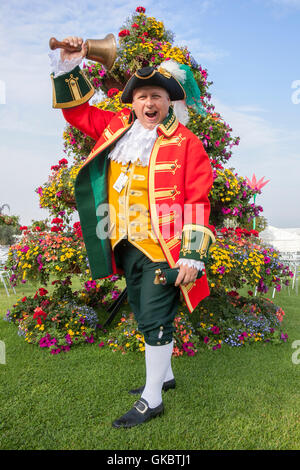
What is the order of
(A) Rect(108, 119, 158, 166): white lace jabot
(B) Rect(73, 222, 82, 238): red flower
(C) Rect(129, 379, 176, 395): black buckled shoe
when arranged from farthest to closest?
(B) Rect(73, 222, 82, 238): red flower
(C) Rect(129, 379, 176, 395): black buckled shoe
(A) Rect(108, 119, 158, 166): white lace jabot

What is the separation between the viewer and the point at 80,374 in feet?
10.3

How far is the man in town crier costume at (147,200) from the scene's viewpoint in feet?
7.22

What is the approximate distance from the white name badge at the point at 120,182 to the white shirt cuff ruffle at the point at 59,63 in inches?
31.1

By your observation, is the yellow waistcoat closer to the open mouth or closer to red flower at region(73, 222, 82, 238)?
the open mouth

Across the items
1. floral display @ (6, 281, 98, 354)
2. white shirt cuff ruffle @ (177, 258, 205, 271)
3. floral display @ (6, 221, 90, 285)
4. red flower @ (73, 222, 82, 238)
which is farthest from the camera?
red flower @ (73, 222, 82, 238)

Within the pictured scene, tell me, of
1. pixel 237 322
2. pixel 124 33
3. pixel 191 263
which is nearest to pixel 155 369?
pixel 191 263

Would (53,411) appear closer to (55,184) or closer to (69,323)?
(69,323)

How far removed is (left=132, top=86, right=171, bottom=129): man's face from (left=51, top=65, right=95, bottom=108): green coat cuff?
1.19ft

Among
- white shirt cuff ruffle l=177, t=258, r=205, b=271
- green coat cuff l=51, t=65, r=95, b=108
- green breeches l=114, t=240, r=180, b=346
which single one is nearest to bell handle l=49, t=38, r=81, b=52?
green coat cuff l=51, t=65, r=95, b=108

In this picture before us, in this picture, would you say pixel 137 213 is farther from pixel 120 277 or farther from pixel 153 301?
pixel 120 277

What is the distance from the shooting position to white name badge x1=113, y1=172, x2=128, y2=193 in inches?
90.8

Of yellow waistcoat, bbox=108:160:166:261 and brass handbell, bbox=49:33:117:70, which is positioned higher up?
brass handbell, bbox=49:33:117:70

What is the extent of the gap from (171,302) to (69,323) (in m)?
2.22
